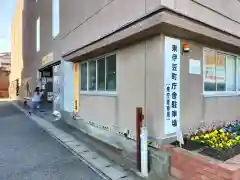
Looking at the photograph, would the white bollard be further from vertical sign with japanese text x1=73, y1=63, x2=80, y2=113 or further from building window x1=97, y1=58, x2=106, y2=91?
vertical sign with japanese text x1=73, y1=63, x2=80, y2=113

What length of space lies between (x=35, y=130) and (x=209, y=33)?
26.7 feet

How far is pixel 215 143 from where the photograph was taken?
514 cm

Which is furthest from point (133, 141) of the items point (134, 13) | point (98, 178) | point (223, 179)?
point (134, 13)

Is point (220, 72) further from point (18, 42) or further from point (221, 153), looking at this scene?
point (18, 42)

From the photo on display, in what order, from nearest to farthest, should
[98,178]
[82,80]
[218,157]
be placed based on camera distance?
[218,157], [98,178], [82,80]

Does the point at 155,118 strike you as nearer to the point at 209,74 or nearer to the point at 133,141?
the point at 133,141

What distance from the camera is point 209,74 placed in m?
6.55

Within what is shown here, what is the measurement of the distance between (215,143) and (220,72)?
273cm

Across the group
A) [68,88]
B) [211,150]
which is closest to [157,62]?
[211,150]

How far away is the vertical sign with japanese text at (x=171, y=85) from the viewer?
5203mm

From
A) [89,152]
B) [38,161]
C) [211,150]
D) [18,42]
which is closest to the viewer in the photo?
[211,150]

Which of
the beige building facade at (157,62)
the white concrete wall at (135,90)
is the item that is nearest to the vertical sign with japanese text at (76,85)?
the beige building facade at (157,62)

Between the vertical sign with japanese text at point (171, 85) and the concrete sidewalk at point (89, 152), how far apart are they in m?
1.44

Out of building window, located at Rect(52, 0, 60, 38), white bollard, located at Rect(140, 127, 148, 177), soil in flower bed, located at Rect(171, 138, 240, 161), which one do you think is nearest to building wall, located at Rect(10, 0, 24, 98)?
building window, located at Rect(52, 0, 60, 38)
